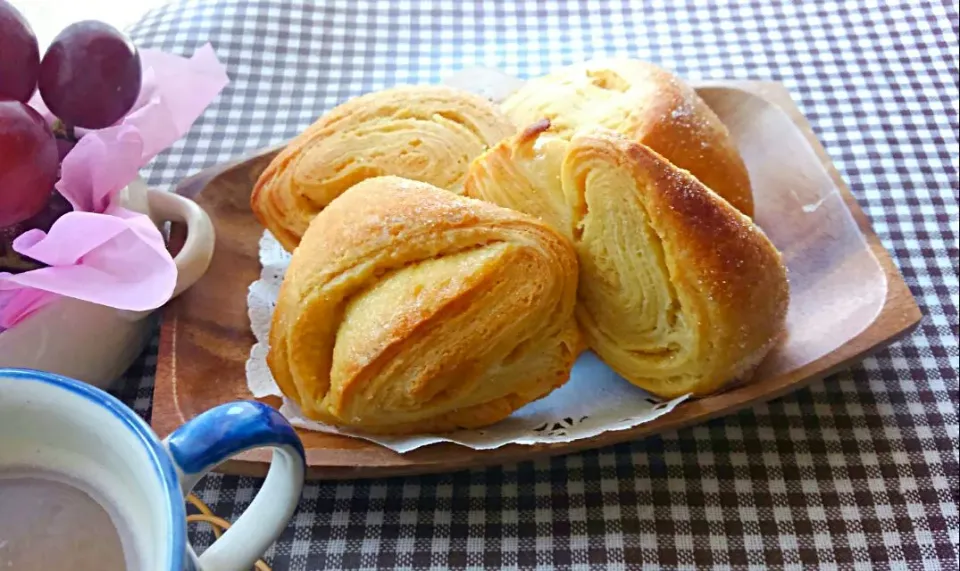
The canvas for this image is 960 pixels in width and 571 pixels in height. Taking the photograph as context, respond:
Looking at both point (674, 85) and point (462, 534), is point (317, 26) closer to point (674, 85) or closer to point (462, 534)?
point (674, 85)

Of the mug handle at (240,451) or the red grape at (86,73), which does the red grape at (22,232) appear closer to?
the red grape at (86,73)

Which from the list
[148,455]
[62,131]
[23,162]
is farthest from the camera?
[62,131]

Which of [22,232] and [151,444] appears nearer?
[151,444]

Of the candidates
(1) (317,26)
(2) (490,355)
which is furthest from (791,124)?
(1) (317,26)

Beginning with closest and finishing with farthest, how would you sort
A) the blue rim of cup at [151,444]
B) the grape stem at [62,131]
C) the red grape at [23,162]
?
1. the blue rim of cup at [151,444]
2. the red grape at [23,162]
3. the grape stem at [62,131]

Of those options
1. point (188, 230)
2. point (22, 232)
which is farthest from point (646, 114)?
point (22, 232)

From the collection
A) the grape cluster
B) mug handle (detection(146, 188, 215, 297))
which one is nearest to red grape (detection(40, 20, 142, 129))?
the grape cluster

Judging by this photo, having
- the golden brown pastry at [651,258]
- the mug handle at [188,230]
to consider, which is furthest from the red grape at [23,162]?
the golden brown pastry at [651,258]

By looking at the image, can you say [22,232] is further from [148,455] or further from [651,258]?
[651,258]
